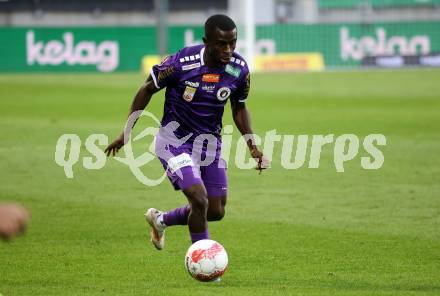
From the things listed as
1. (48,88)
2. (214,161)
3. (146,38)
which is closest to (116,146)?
(214,161)

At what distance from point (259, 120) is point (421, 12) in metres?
39.7

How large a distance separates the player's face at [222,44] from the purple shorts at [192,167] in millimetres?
994

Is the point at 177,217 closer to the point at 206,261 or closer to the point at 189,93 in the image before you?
the point at 189,93

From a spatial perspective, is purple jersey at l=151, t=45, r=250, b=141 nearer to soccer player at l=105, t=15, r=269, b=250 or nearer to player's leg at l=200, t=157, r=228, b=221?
soccer player at l=105, t=15, r=269, b=250

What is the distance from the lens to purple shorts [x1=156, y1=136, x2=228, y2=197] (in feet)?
30.9

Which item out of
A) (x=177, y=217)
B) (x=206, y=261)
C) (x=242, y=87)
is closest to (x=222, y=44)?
(x=242, y=87)

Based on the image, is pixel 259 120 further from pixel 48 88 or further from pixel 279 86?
pixel 48 88

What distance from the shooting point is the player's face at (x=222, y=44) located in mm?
9125

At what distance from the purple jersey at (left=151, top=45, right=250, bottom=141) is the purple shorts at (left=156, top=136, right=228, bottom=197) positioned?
0.17m

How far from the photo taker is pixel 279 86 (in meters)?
38.3

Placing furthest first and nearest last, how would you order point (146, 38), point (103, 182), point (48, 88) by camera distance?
1. point (146, 38)
2. point (48, 88)
3. point (103, 182)

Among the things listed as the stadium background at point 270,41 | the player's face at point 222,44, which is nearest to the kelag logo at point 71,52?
the stadium background at point 270,41

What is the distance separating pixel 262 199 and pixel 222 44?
610 centimetres

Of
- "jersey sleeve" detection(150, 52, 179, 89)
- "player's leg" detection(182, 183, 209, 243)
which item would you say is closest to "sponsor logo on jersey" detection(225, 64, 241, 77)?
"jersey sleeve" detection(150, 52, 179, 89)
